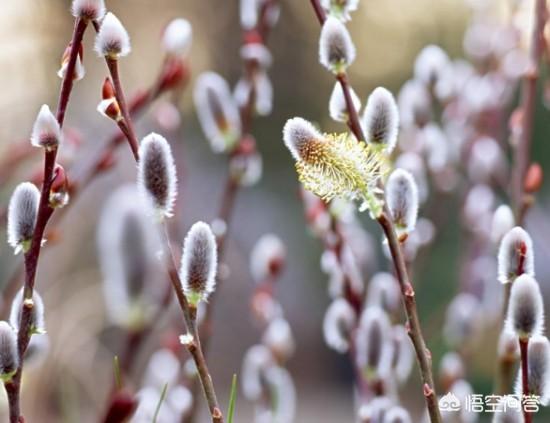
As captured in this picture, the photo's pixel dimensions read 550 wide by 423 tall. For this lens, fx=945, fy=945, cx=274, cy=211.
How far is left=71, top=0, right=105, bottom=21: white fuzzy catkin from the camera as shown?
1.47 feet

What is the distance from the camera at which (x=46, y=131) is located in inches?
17.7

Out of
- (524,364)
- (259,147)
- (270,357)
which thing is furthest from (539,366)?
(259,147)

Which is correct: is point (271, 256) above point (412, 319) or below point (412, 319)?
above

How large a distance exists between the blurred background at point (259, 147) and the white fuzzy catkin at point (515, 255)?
0.94 metres

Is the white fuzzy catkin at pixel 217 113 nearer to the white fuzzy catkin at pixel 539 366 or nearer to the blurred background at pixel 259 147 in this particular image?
the white fuzzy catkin at pixel 539 366

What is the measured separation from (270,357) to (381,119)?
433 mm

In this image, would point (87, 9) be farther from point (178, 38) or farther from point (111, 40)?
point (178, 38)

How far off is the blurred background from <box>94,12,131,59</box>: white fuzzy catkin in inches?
36.2

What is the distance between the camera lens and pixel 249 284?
15.5 ft

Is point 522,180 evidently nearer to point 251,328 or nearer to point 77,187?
point 77,187

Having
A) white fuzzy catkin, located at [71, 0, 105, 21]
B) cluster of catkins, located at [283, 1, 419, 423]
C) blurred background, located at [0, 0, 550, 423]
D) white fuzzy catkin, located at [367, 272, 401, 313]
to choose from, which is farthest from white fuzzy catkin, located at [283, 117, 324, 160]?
blurred background, located at [0, 0, 550, 423]

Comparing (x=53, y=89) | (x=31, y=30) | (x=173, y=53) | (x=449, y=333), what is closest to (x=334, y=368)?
(x=53, y=89)

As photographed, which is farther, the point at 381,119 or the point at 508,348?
the point at 508,348

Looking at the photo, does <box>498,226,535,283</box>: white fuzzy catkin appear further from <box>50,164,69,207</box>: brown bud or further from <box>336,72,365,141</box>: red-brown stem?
<box>50,164,69,207</box>: brown bud
